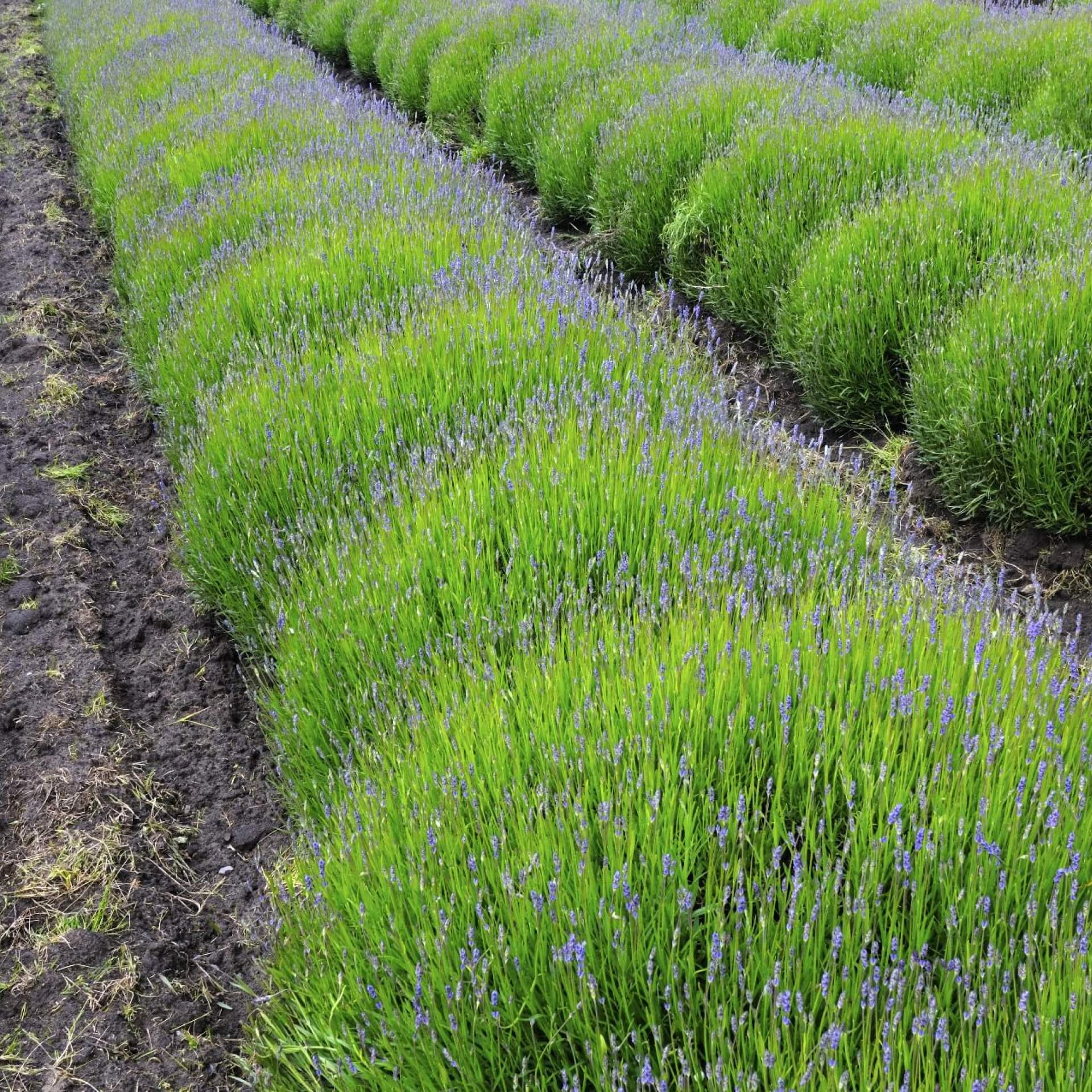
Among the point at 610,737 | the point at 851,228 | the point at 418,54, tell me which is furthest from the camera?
the point at 418,54

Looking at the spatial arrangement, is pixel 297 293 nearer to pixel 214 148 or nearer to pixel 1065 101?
pixel 214 148

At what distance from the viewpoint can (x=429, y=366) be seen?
3.47m

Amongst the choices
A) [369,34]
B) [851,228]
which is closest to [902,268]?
[851,228]

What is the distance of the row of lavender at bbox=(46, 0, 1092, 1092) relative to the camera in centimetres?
150

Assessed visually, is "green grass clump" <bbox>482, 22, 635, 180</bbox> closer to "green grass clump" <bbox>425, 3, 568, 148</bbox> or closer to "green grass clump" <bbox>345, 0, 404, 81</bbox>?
"green grass clump" <bbox>425, 3, 568, 148</bbox>

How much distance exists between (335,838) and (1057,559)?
3041 mm

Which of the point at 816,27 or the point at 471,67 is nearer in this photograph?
the point at 816,27

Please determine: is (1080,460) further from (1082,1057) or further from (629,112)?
(629,112)

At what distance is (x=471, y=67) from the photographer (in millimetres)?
9023

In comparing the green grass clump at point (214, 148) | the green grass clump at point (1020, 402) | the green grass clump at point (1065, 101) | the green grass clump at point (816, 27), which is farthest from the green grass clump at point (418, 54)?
the green grass clump at point (1020, 402)

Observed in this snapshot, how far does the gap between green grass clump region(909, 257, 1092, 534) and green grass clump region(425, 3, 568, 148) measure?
5.98m

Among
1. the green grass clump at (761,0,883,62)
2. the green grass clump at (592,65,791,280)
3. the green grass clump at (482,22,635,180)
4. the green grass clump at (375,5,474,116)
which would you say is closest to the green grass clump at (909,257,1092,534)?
the green grass clump at (592,65,791,280)

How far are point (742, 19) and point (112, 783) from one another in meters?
9.50

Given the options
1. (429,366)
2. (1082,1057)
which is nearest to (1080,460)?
(429,366)
